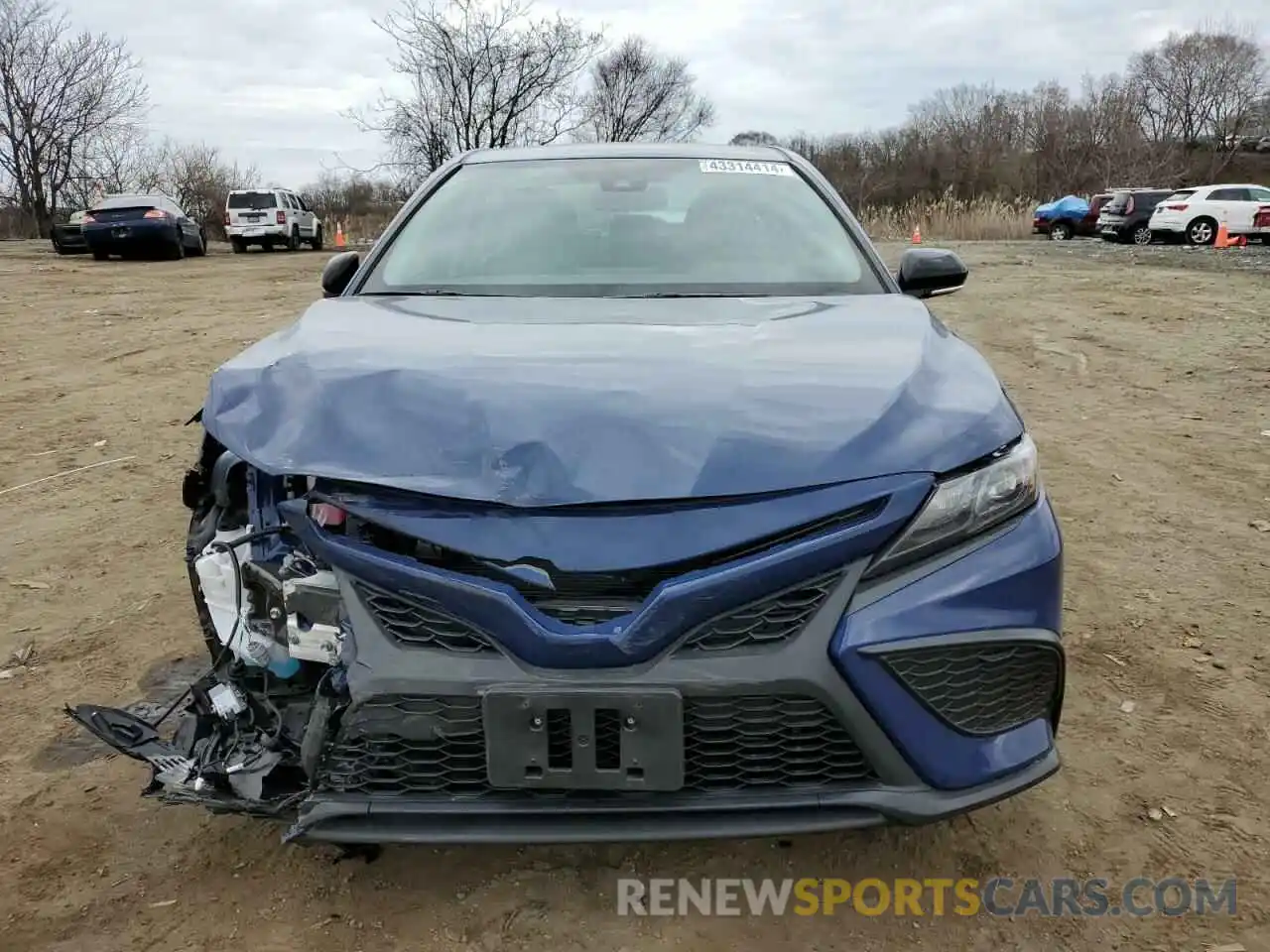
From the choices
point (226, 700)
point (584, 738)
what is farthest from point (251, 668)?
point (584, 738)

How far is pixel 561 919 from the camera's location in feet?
6.26

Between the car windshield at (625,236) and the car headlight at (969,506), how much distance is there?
1.03m

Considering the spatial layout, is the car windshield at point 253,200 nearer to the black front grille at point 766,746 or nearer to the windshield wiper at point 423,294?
the windshield wiper at point 423,294

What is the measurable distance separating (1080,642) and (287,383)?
2522 mm

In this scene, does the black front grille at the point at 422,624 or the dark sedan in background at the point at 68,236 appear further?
the dark sedan in background at the point at 68,236

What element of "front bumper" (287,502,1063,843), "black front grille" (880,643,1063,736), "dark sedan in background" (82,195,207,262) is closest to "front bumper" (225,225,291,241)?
"dark sedan in background" (82,195,207,262)

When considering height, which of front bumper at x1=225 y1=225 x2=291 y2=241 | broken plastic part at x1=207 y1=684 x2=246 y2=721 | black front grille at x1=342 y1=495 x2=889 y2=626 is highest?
front bumper at x1=225 y1=225 x2=291 y2=241

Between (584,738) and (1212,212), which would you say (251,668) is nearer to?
(584,738)

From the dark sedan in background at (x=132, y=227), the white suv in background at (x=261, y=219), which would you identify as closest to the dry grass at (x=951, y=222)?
the white suv in background at (x=261, y=219)

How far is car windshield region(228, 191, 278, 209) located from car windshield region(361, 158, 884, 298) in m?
25.1

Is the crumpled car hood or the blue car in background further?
the blue car in background

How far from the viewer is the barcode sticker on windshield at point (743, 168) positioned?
3279mm

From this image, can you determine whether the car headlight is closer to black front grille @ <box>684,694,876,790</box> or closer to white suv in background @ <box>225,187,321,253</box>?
black front grille @ <box>684,694,876,790</box>

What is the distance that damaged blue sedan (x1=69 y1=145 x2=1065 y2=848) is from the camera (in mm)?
1580
